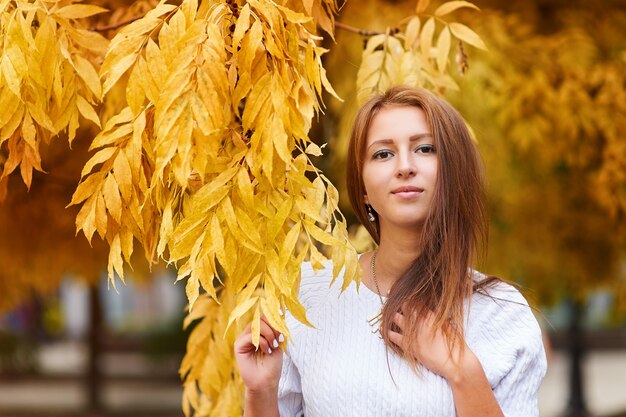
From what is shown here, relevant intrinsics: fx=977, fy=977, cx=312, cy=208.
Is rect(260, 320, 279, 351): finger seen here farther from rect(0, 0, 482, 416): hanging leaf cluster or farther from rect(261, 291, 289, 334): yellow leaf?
rect(261, 291, 289, 334): yellow leaf

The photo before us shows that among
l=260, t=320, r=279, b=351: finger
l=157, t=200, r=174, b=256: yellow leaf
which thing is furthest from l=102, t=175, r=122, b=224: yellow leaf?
l=260, t=320, r=279, b=351: finger

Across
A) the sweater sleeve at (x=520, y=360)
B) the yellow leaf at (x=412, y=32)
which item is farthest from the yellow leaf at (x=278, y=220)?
the yellow leaf at (x=412, y=32)

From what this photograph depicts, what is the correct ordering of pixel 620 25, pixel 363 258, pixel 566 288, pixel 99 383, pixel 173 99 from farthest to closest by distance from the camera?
1. pixel 99 383
2. pixel 566 288
3. pixel 620 25
4. pixel 363 258
5. pixel 173 99

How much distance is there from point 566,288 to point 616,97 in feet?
18.9

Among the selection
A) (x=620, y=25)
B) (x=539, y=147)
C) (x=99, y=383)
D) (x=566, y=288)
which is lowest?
(x=99, y=383)

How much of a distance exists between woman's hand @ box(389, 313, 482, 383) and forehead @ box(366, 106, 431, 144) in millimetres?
404

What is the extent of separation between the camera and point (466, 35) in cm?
279

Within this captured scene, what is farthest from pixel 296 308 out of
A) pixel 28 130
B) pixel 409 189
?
pixel 28 130

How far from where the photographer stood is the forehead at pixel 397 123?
2.16 metres

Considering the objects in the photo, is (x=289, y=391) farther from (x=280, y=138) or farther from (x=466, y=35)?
(x=466, y=35)

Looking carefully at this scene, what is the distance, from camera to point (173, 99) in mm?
1757

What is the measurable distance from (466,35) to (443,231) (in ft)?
2.84

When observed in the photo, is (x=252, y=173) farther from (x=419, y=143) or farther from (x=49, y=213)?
(x=49, y=213)

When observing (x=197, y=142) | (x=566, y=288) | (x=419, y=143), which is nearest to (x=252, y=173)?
(x=197, y=142)
